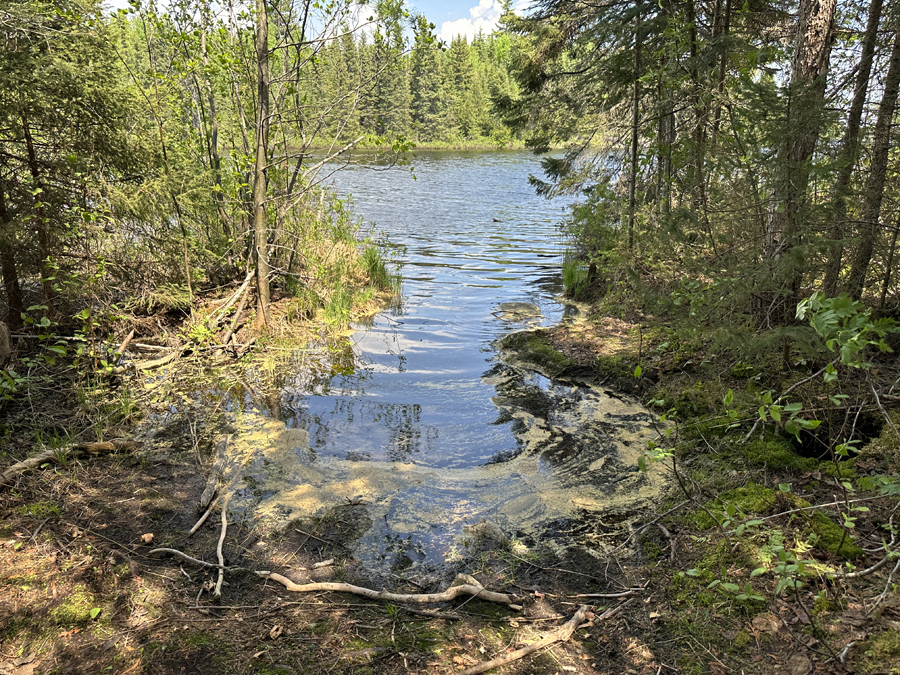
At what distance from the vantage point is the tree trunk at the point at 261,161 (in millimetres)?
6906

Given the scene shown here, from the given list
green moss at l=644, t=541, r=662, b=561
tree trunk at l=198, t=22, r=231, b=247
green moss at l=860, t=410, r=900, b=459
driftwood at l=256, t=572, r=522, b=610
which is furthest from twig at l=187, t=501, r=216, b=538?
tree trunk at l=198, t=22, r=231, b=247

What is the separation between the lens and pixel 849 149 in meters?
4.25

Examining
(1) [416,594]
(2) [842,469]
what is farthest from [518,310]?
(1) [416,594]

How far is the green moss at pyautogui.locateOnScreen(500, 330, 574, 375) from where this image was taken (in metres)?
7.07

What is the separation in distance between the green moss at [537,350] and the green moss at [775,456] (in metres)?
3.06

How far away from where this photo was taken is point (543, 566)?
3377mm

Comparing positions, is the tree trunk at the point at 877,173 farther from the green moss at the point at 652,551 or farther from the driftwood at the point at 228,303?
the driftwood at the point at 228,303

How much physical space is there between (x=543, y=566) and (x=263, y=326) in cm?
568

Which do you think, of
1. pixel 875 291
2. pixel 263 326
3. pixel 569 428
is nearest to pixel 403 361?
pixel 263 326

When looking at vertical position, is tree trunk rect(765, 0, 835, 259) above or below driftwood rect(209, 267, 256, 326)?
above

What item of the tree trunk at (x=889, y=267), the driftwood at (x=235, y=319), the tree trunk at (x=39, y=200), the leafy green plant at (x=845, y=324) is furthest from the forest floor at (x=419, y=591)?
the driftwood at (x=235, y=319)

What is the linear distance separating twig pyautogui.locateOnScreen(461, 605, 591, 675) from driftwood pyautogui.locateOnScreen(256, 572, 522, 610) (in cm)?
30

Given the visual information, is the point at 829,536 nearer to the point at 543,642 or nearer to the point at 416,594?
the point at 543,642

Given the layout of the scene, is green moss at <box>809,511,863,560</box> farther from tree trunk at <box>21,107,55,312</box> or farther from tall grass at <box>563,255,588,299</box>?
tall grass at <box>563,255,588,299</box>
